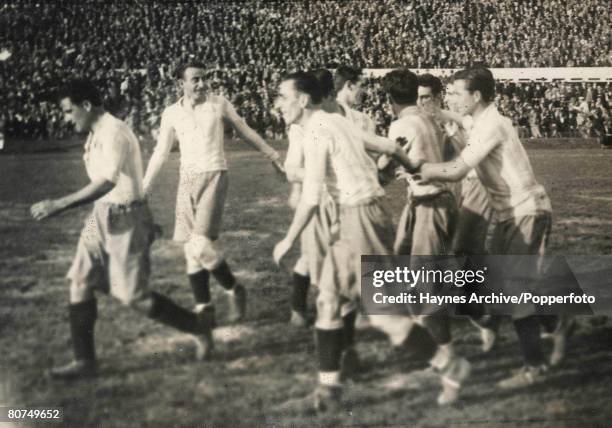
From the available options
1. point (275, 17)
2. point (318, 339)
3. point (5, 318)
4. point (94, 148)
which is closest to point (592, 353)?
point (318, 339)

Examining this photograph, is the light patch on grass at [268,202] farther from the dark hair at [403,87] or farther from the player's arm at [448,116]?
the player's arm at [448,116]

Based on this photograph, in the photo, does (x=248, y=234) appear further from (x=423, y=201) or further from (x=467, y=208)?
(x=467, y=208)

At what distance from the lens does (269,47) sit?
400cm

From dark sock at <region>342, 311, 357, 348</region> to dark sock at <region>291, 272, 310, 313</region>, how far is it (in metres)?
0.31

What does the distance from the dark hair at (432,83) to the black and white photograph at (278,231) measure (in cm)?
2

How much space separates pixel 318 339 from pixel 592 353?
1.70m

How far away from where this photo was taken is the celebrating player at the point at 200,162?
3.76 metres

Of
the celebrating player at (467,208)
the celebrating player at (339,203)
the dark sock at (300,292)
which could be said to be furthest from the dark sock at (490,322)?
the dark sock at (300,292)

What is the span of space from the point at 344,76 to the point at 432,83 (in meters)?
0.49

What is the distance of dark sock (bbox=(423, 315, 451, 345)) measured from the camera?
11.8 ft

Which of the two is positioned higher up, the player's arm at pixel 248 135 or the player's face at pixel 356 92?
the player's face at pixel 356 92

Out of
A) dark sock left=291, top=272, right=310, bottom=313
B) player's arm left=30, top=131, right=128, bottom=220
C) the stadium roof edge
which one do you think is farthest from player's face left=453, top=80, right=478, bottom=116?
player's arm left=30, top=131, right=128, bottom=220

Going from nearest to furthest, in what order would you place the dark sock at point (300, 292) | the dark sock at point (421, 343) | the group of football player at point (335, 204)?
the group of football player at point (335, 204)
the dark sock at point (421, 343)
the dark sock at point (300, 292)

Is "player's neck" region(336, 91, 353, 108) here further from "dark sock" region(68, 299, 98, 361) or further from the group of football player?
"dark sock" region(68, 299, 98, 361)
